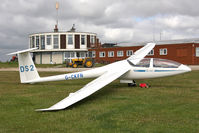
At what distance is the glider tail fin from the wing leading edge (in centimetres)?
490

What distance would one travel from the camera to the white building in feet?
203

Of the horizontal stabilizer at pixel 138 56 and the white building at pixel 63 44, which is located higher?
the white building at pixel 63 44

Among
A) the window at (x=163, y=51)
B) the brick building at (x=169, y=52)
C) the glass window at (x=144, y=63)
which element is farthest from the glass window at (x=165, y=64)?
the window at (x=163, y=51)

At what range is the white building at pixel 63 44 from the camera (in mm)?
61875

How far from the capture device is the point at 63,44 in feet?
203

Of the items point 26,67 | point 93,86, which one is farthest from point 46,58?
point 93,86

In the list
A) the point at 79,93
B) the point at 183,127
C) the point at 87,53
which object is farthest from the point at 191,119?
the point at 87,53

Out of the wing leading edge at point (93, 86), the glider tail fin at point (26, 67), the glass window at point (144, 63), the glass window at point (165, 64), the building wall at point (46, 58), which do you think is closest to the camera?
the wing leading edge at point (93, 86)

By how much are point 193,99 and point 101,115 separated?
15.1 feet

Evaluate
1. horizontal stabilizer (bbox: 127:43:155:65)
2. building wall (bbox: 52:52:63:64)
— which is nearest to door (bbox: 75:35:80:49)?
building wall (bbox: 52:52:63:64)

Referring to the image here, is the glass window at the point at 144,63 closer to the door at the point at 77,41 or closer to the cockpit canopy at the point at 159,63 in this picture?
the cockpit canopy at the point at 159,63

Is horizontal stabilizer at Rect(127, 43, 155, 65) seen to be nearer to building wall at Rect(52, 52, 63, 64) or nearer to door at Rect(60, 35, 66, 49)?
door at Rect(60, 35, 66, 49)

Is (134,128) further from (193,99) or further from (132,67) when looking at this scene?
(132,67)

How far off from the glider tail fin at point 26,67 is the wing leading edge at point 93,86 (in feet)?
16.1
